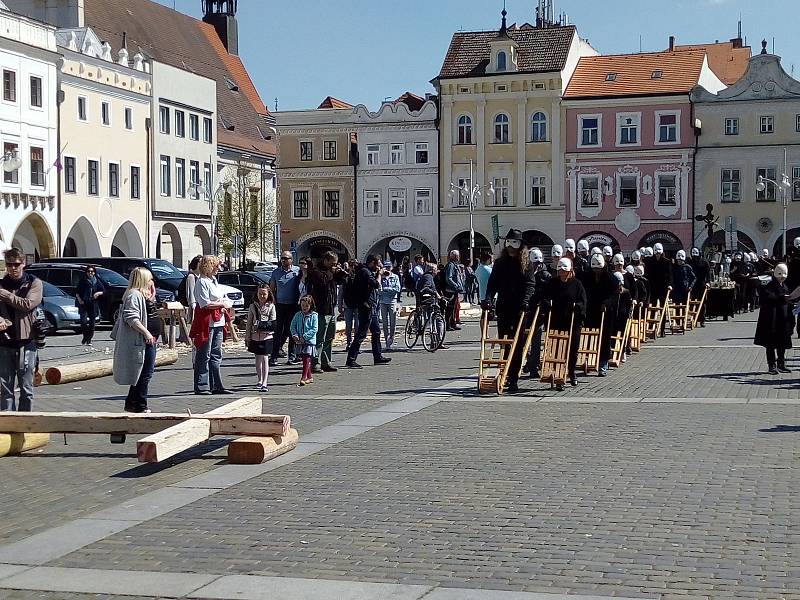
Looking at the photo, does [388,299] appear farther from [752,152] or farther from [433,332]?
[752,152]

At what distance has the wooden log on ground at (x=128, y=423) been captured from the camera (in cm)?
1144

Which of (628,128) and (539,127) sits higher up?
(539,127)

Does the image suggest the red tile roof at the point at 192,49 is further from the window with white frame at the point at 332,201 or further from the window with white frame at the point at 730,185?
the window with white frame at the point at 730,185

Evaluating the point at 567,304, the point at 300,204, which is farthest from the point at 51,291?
the point at 300,204

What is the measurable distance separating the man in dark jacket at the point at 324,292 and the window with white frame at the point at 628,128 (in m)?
51.8

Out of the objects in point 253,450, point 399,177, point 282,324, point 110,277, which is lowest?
point 253,450

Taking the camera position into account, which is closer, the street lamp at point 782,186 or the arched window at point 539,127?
the street lamp at point 782,186

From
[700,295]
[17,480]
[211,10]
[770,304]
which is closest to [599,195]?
[700,295]

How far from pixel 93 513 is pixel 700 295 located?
26.1 meters

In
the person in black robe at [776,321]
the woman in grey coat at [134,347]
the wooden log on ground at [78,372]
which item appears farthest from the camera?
the person in black robe at [776,321]

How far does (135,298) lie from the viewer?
13.4 m

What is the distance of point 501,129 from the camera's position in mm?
72000

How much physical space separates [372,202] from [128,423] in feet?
207

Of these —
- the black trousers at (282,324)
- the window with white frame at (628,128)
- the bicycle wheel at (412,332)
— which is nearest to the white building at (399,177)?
the window with white frame at (628,128)
